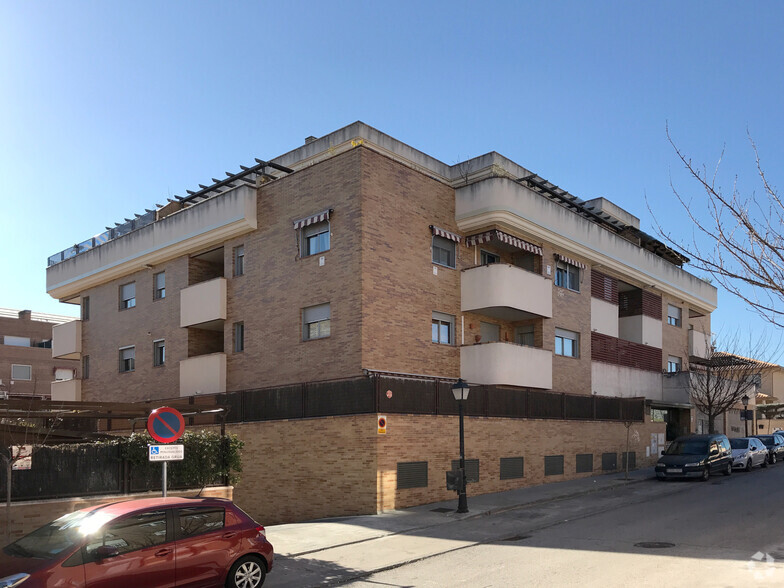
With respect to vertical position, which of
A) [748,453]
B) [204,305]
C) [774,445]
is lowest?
[774,445]

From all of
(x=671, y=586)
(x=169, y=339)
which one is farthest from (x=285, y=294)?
(x=671, y=586)

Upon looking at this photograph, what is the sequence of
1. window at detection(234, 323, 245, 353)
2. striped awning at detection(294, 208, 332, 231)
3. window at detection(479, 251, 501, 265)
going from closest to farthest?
striped awning at detection(294, 208, 332, 231) < window at detection(234, 323, 245, 353) < window at detection(479, 251, 501, 265)

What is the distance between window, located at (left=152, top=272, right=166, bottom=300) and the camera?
97.1 ft

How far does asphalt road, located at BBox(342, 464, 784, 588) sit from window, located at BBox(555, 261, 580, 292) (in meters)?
9.88

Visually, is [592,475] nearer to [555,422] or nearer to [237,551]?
[555,422]

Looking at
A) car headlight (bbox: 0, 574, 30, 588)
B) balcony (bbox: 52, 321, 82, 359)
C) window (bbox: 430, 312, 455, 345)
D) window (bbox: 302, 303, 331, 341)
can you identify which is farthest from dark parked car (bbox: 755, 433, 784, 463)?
car headlight (bbox: 0, 574, 30, 588)

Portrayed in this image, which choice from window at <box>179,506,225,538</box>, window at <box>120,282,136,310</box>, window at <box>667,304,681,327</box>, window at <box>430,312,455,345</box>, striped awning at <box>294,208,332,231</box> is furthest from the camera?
window at <box>667,304,681,327</box>

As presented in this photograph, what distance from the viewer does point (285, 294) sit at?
79.4 feet

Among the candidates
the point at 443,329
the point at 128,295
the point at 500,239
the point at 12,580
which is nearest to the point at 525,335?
the point at 443,329

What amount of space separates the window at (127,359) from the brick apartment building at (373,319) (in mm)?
71

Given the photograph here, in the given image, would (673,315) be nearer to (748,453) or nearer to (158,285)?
(748,453)

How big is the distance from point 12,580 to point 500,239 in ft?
63.1

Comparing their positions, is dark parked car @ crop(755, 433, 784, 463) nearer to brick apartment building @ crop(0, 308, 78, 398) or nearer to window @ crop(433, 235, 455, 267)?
window @ crop(433, 235, 455, 267)

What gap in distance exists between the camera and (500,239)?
24.9 metres
